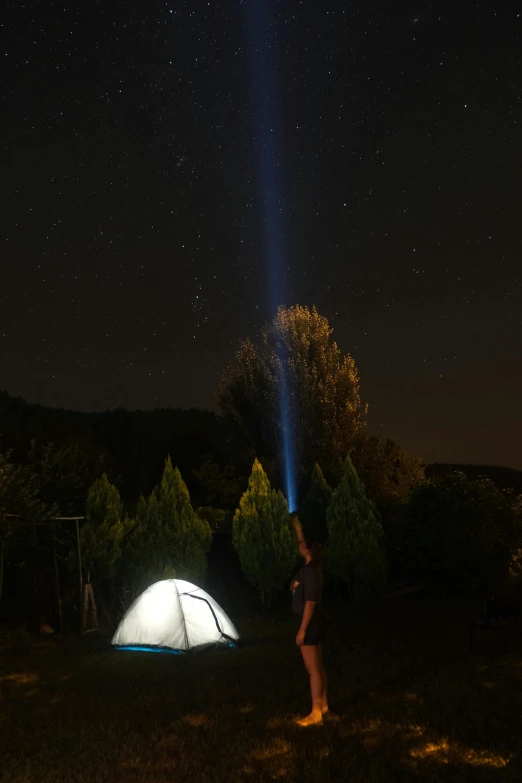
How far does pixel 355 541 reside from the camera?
69.6 feet

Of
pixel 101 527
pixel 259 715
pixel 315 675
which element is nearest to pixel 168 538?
pixel 101 527

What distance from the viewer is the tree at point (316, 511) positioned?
24.1m

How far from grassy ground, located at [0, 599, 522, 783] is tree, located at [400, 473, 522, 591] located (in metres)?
8.80

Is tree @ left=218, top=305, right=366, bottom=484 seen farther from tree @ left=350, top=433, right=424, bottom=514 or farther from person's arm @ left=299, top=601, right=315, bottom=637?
person's arm @ left=299, top=601, right=315, bottom=637

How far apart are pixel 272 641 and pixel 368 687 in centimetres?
474

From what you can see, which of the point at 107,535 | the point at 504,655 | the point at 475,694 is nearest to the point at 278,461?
the point at 107,535

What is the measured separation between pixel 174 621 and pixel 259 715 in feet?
→ 17.4

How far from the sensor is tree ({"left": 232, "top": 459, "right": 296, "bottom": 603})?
21.4 m

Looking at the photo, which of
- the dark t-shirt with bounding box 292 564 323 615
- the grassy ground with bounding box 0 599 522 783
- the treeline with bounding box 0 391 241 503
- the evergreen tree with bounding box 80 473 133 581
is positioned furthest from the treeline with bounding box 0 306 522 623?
the dark t-shirt with bounding box 292 564 323 615

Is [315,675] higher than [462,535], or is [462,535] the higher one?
[462,535]

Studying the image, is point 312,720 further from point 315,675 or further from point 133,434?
point 133,434

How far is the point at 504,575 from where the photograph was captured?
2158cm

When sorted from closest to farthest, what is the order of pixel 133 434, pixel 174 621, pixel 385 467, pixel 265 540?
pixel 174 621
pixel 265 540
pixel 385 467
pixel 133 434

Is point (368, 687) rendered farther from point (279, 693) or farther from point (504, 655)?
point (504, 655)
